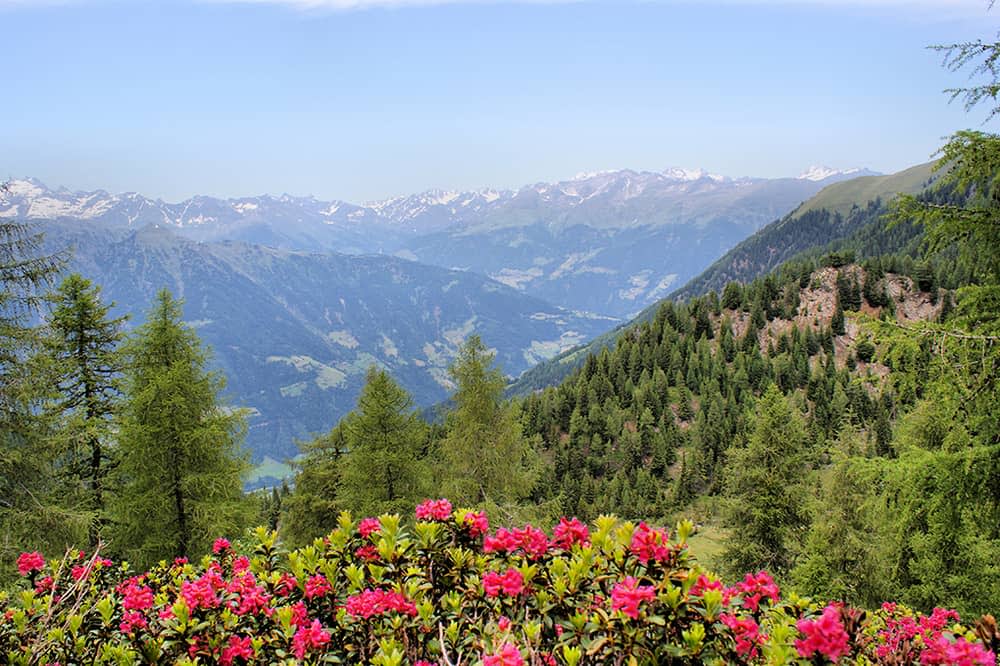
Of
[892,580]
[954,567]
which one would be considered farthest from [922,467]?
[892,580]

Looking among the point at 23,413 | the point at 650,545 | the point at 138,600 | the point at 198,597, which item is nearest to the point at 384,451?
the point at 23,413

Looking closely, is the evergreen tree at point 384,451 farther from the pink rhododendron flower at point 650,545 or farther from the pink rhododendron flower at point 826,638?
the pink rhododendron flower at point 826,638

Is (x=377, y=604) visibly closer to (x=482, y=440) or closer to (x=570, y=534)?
(x=570, y=534)

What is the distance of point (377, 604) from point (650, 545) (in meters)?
1.84

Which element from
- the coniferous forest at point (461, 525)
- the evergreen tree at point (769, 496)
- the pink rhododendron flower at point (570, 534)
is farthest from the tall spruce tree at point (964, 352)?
the evergreen tree at point (769, 496)

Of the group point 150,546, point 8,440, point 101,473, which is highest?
point 8,440

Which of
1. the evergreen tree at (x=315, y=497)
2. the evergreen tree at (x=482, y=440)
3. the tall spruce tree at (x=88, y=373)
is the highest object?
the tall spruce tree at (x=88, y=373)

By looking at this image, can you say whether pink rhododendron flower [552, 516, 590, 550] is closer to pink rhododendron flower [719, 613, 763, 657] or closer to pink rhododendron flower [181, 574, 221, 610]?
pink rhododendron flower [719, 613, 763, 657]

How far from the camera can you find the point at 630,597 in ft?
10.1

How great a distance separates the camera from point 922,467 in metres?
7.03

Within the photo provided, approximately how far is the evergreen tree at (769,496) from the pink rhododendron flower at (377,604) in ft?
69.2

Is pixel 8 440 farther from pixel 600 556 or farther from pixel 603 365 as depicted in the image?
pixel 603 365

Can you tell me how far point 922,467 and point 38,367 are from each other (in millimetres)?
17023

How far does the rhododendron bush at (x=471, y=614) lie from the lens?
318 cm
